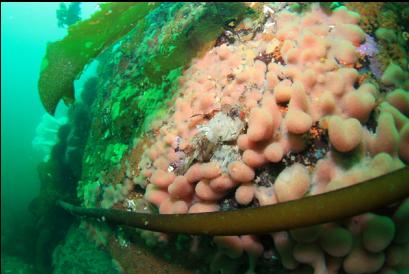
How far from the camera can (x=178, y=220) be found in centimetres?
170

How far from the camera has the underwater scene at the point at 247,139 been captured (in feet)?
5.17

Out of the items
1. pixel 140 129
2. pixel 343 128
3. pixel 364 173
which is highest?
pixel 343 128

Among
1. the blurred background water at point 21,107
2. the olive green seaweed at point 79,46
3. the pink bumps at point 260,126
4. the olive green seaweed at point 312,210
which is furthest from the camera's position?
the blurred background water at point 21,107

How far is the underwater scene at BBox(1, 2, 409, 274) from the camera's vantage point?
158 centimetres

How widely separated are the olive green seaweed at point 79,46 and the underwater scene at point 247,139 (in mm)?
11

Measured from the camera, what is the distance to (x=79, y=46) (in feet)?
8.89

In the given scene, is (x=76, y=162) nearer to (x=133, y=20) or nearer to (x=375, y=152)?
(x=133, y=20)

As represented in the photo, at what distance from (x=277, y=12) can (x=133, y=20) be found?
1261 millimetres

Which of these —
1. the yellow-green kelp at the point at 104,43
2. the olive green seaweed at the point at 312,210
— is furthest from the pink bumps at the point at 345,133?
the yellow-green kelp at the point at 104,43

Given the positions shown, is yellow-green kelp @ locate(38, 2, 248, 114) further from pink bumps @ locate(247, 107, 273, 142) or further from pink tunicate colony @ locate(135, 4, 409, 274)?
pink bumps @ locate(247, 107, 273, 142)

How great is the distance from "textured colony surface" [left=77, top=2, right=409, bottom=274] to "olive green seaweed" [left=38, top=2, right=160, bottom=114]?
830 millimetres

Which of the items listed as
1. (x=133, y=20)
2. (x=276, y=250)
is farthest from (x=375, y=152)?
(x=133, y=20)

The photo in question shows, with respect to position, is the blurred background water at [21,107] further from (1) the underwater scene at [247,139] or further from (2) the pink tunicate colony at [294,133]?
(2) the pink tunicate colony at [294,133]

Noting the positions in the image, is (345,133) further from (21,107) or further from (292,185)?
(21,107)
